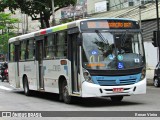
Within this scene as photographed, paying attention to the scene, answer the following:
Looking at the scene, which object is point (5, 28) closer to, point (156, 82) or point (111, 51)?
point (156, 82)

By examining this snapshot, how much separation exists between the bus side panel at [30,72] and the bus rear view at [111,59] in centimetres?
537

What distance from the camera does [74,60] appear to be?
1463 cm

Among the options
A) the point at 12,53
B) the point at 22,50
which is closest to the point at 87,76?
the point at 22,50

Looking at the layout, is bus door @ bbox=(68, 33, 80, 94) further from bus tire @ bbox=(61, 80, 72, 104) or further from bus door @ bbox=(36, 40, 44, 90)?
bus door @ bbox=(36, 40, 44, 90)

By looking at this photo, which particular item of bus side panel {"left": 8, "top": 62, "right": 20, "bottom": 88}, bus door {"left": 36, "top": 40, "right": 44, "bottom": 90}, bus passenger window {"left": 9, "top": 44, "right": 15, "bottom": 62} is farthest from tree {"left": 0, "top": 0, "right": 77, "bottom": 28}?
bus door {"left": 36, "top": 40, "right": 44, "bottom": 90}

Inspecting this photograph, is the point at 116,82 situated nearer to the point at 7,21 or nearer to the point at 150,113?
the point at 150,113

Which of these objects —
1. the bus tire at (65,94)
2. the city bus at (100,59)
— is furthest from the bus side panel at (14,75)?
the bus tire at (65,94)

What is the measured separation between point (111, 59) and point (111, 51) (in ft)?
0.94

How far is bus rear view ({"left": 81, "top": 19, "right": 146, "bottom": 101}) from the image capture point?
13.9 metres

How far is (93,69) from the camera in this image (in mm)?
13867

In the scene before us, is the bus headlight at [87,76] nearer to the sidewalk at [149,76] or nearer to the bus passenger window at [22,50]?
the bus passenger window at [22,50]

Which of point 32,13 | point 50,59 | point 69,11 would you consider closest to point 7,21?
point 69,11

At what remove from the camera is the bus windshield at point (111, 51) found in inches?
549

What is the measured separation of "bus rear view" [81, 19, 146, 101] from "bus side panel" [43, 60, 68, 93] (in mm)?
1589
